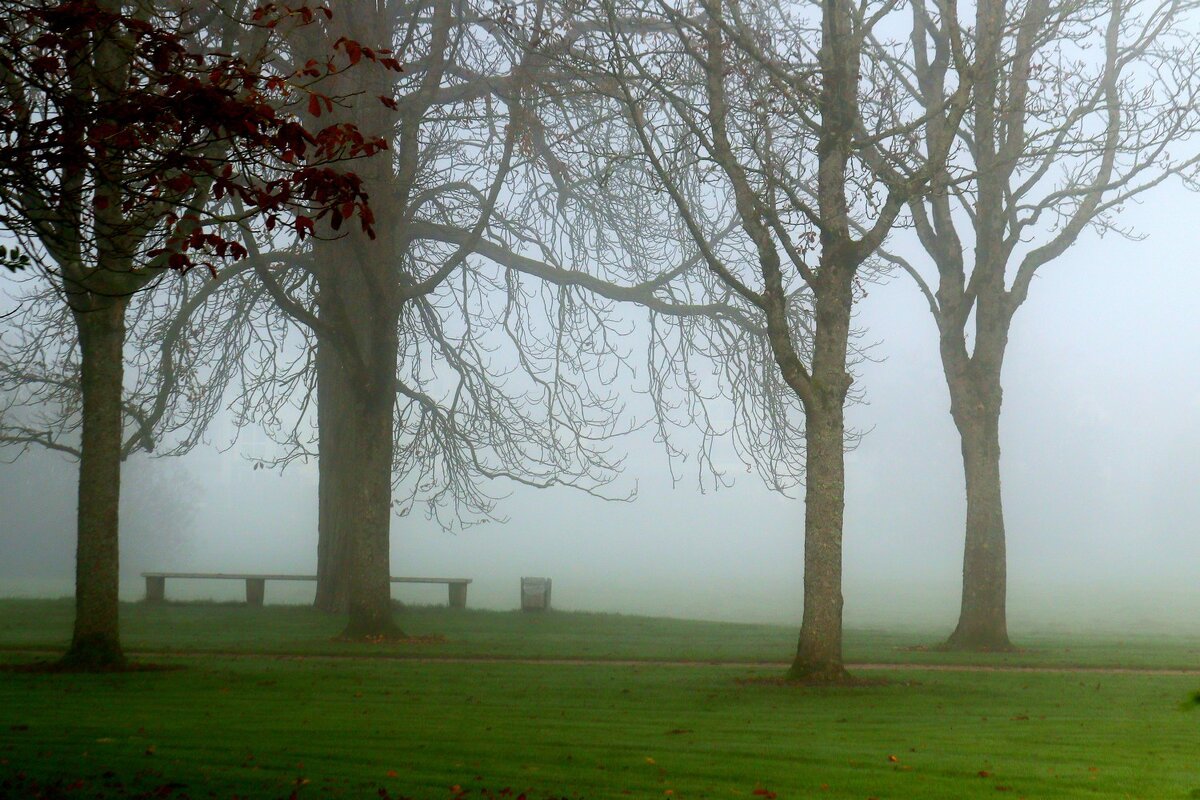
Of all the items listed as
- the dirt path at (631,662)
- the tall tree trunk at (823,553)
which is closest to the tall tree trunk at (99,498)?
the dirt path at (631,662)

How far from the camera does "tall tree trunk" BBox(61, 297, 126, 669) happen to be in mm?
14297

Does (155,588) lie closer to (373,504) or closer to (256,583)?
(256,583)

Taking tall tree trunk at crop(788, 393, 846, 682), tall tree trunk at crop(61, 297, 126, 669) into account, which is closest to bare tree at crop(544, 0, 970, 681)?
tall tree trunk at crop(788, 393, 846, 682)

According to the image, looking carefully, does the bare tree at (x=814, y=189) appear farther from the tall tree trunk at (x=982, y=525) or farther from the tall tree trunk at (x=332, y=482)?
the tall tree trunk at (x=332, y=482)

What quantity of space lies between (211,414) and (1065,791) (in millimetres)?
20093

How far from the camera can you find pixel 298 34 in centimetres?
2078

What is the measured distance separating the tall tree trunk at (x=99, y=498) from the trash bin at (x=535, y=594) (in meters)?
13.8

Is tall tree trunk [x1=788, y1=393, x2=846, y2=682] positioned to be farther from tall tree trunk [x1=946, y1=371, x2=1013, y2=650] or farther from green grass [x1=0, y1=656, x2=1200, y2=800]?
tall tree trunk [x1=946, y1=371, x2=1013, y2=650]

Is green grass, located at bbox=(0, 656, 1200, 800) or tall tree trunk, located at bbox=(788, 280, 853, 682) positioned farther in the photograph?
tall tree trunk, located at bbox=(788, 280, 853, 682)

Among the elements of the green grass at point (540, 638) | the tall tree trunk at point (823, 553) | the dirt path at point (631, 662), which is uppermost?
the tall tree trunk at point (823, 553)

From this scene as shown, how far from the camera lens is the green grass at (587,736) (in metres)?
7.95

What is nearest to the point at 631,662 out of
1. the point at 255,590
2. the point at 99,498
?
the point at 99,498

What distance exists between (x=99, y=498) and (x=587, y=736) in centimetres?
804

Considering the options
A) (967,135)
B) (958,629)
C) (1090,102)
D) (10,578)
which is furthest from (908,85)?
(10,578)
